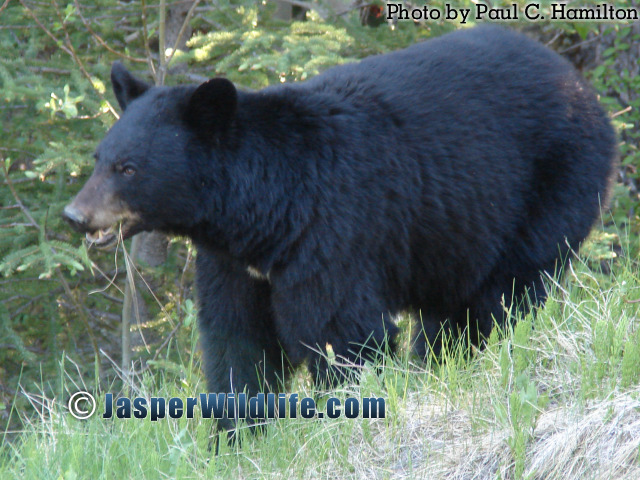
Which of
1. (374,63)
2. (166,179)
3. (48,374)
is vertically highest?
(374,63)

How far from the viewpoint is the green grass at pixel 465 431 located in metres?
2.87

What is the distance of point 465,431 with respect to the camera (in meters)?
3.16

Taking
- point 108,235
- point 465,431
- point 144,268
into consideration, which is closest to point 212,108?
point 108,235


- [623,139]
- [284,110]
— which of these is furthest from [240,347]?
[623,139]

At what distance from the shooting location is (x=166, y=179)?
3693 millimetres

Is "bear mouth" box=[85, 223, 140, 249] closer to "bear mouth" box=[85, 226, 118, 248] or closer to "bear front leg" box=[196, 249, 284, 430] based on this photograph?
"bear mouth" box=[85, 226, 118, 248]

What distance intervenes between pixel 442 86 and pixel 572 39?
14.7 feet

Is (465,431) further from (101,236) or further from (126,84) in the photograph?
(126,84)

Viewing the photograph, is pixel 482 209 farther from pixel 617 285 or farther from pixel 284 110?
pixel 284 110

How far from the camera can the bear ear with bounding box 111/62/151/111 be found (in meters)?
3.95

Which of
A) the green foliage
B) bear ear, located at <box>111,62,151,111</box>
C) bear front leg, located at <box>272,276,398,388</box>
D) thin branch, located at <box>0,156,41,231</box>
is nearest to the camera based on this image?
the green foliage

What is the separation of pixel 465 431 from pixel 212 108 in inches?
68.2

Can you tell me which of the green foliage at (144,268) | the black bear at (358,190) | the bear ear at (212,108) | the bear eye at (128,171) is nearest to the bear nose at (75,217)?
the black bear at (358,190)

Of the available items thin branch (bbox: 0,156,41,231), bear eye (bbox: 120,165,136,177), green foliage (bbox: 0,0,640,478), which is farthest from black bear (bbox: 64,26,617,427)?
thin branch (bbox: 0,156,41,231)
